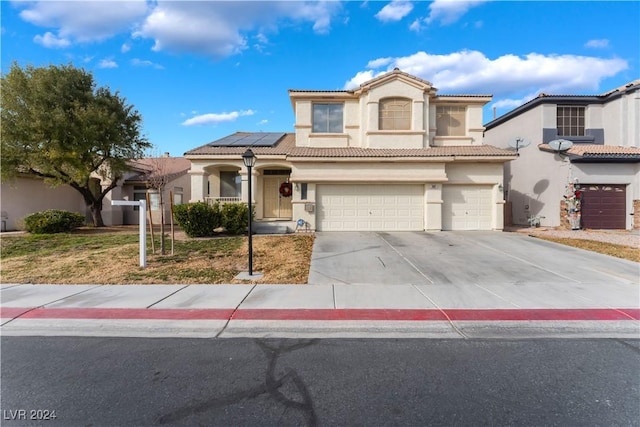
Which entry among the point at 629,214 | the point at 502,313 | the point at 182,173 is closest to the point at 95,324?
the point at 502,313

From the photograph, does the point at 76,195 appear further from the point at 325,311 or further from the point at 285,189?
the point at 325,311

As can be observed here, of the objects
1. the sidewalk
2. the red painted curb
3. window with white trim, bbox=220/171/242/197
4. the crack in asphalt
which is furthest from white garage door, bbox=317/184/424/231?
the crack in asphalt

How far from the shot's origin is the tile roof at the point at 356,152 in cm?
1432

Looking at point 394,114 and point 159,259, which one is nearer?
point 159,259

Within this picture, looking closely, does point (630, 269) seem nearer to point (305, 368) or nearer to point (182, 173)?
point (305, 368)

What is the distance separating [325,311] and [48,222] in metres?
14.7

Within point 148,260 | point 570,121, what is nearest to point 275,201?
point 148,260

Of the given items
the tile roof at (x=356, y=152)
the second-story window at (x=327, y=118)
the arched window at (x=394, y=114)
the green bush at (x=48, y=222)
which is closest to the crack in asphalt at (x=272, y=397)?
the tile roof at (x=356, y=152)

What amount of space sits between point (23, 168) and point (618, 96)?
31722 mm

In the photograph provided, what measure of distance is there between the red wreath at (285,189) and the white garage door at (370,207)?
10.1 feet

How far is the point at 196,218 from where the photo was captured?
1263 cm

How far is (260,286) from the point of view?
6.91m

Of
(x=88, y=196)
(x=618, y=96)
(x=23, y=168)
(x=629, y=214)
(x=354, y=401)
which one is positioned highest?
(x=618, y=96)

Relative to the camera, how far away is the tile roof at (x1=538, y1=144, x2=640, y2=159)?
1550 cm
